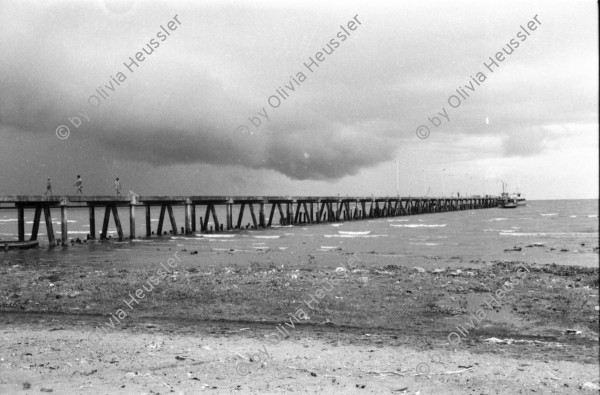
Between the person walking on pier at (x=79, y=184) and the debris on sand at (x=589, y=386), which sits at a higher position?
the person walking on pier at (x=79, y=184)

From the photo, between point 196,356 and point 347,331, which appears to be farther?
point 347,331

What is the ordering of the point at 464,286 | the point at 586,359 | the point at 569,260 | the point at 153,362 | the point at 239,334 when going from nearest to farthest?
the point at 153,362 < the point at 586,359 < the point at 239,334 < the point at 464,286 < the point at 569,260

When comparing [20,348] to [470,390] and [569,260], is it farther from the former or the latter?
[569,260]

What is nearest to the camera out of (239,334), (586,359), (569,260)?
(586,359)

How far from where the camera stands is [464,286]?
38.6 feet

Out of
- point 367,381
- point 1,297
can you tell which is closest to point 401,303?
point 367,381

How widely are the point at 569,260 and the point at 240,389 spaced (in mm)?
19407

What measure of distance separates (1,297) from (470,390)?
937cm

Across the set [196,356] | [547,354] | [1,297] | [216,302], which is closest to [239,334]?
[196,356]

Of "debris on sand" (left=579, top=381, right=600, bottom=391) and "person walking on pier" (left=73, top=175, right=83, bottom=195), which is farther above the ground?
"person walking on pier" (left=73, top=175, right=83, bottom=195)

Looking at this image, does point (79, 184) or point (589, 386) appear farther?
point (79, 184)

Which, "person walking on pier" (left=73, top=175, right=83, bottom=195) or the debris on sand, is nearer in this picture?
the debris on sand

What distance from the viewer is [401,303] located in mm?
10086

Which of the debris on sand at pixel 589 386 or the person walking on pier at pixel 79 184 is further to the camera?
the person walking on pier at pixel 79 184
